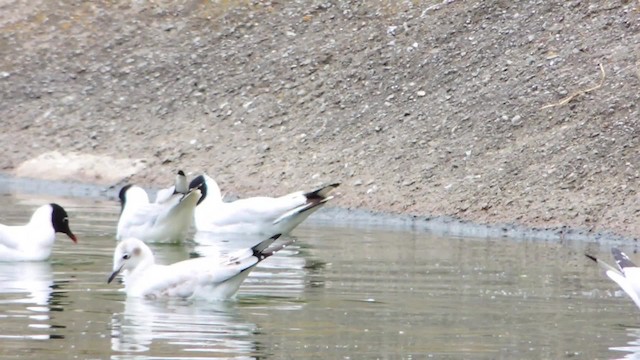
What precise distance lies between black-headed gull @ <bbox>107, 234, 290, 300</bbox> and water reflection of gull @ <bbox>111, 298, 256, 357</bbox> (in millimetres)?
104

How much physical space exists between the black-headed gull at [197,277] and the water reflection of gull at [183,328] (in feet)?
0.34

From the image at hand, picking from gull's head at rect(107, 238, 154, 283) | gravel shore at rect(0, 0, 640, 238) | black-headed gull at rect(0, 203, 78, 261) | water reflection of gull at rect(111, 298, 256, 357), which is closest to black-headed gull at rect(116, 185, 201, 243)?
black-headed gull at rect(0, 203, 78, 261)

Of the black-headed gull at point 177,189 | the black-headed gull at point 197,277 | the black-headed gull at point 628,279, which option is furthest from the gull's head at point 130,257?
the black-headed gull at point 177,189


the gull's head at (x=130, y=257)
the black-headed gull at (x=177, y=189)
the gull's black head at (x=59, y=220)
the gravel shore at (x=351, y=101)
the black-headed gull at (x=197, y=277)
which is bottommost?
the black-headed gull at (x=197, y=277)

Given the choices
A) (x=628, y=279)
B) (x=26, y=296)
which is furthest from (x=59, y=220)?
(x=628, y=279)

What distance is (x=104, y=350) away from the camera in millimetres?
10148

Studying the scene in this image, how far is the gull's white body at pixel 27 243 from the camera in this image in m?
15.5

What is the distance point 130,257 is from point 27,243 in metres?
2.44

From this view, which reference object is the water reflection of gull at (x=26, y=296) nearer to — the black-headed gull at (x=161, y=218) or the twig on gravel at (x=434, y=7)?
the black-headed gull at (x=161, y=218)

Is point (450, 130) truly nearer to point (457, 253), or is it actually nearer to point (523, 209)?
point (523, 209)

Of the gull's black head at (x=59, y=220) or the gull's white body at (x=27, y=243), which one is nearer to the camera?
the gull's white body at (x=27, y=243)

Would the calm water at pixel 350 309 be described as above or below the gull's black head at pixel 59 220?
below

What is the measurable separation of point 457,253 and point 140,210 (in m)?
3.62

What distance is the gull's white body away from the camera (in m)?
15.5
